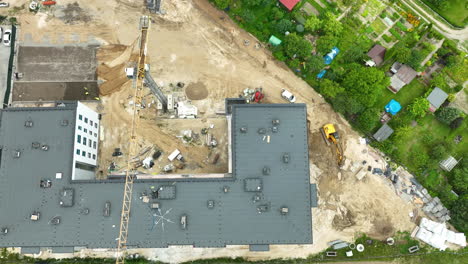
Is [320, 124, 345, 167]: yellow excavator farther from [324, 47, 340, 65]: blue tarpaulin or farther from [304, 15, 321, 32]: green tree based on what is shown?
[304, 15, 321, 32]: green tree

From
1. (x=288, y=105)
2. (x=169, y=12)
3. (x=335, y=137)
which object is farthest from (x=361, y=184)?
(x=169, y=12)

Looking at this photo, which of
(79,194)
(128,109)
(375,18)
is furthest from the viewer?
(375,18)

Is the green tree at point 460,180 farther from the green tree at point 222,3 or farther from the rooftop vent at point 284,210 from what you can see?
the green tree at point 222,3

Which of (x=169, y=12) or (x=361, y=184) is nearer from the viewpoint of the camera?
(x=361, y=184)

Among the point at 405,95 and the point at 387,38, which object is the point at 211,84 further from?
the point at 405,95

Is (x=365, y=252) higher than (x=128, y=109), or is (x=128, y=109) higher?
(x=128, y=109)

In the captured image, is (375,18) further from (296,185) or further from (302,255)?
(302,255)

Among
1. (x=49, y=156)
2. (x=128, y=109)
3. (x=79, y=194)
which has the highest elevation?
(x=128, y=109)
